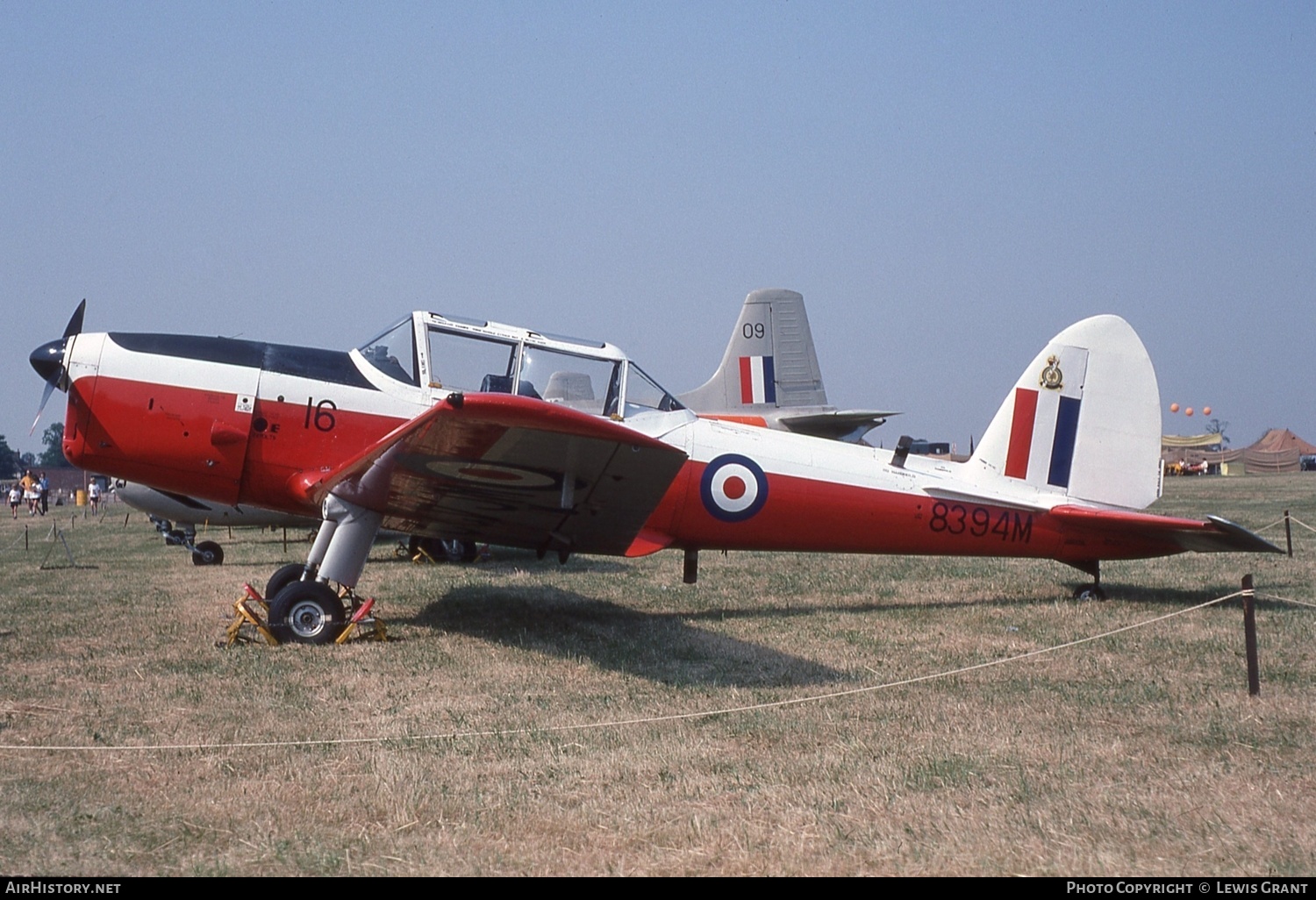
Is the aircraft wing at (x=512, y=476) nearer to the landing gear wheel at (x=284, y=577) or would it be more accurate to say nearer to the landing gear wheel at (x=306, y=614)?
the landing gear wheel at (x=306, y=614)

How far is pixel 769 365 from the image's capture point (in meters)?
18.0

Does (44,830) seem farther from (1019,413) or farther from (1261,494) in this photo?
(1261,494)

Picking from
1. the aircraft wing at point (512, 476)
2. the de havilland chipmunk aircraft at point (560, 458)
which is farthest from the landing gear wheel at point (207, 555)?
the aircraft wing at point (512, 476)

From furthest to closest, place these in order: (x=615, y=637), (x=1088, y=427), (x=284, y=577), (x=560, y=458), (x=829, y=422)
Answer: (x=829, y=422), (x=1088, y=427), (x=284, y=577), (x=615, y=637), (x=560, y=458)

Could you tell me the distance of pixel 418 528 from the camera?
8.49m

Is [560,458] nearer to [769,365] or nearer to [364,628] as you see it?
[364,628]

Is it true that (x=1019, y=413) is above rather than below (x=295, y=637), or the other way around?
above

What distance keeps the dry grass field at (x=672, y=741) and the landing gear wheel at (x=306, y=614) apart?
0.79 feet

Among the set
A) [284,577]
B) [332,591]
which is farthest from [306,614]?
[284,577]

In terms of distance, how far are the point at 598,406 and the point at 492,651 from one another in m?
2.10

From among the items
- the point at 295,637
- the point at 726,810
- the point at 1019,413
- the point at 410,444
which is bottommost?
the point at 295,637

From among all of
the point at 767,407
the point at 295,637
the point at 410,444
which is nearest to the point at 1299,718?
the point at 410,444

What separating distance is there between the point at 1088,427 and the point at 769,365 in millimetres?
9301

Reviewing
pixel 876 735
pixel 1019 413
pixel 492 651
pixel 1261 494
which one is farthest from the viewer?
pixel 1261 494
